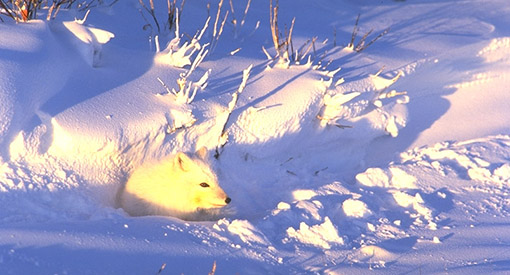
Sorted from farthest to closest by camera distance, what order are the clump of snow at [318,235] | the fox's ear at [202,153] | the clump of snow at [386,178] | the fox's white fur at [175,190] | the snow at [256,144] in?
1. the clump of snow at [386,178]
2. the fox's ear at [202,153]
3. the fox's white fur at [175,190]
4. the clump of snow at [318,235]
5. the snow at [256,144]

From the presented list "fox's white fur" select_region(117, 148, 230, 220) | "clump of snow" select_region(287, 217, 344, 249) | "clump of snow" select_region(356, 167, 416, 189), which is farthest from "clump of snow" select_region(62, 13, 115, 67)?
"clump of snow" select_region(356, 167, 416, 189)

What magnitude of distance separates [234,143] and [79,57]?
51.8 inches

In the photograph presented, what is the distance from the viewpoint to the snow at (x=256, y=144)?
3.32 m

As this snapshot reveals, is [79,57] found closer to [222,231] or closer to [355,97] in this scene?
[222,231]

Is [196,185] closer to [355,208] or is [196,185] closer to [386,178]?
[355,208]

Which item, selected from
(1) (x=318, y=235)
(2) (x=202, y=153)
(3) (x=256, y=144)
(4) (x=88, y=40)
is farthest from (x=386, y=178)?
(4) (x=88, y=40)

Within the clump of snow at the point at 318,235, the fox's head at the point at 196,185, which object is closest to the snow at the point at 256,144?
the clump of snow at the point at 318,235

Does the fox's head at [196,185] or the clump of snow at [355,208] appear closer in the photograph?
the clump of snow at [355,208]

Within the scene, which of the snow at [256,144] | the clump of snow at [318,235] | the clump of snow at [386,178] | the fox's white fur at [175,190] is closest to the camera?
the snow at [256,144]

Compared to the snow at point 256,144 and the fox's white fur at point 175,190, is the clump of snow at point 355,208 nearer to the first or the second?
the snow at point 256,144

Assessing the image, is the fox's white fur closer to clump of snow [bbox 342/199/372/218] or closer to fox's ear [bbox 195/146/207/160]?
fox's ear [bbox 195/146/207/160]

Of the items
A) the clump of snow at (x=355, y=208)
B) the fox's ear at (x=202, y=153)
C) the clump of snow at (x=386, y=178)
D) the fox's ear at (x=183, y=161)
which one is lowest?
the fox's ear at (x=183, y=161)

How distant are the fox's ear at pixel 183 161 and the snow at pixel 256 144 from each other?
0.16 meters

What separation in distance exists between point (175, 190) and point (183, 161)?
280mm
